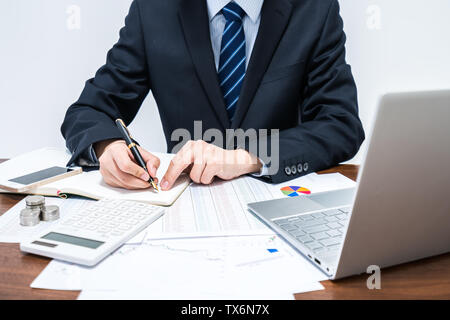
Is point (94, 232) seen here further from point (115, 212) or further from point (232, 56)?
point (232, 56)

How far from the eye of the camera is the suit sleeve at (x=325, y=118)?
0.98m

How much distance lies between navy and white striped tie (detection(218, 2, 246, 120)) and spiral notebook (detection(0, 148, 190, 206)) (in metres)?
0.43

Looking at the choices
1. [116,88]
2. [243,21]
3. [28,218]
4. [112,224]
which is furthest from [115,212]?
[243,21]

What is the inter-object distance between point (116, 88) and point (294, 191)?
0.78 meters

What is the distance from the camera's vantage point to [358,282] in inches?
19.2

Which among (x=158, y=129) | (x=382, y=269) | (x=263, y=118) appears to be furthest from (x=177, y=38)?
(x=382, y=269)

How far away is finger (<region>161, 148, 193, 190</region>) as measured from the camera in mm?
819

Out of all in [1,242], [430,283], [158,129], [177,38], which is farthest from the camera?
[158,129]

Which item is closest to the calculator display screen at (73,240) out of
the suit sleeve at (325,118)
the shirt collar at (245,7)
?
the suit sleeve at (325,118)

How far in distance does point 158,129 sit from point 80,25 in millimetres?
649

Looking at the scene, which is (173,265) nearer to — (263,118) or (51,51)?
(263,118)

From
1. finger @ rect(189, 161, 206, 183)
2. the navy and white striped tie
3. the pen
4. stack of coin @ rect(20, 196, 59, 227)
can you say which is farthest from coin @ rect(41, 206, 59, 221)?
the navy and white striped tie

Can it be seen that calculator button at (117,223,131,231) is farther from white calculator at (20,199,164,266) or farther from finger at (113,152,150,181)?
finger at (113,152,150,181)

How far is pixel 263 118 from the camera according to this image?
4.25ft
